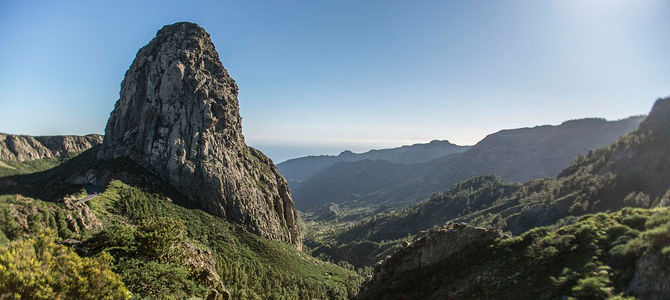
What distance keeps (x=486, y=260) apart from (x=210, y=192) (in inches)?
5379

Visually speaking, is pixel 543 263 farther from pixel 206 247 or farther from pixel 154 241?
pixel 206 247

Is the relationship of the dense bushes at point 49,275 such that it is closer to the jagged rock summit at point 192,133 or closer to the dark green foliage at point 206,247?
the dark green foliage at point 206,247

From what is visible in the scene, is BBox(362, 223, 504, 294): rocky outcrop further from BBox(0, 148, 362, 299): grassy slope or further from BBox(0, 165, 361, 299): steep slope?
BBox(0, 148, 362, 299): grassy slope

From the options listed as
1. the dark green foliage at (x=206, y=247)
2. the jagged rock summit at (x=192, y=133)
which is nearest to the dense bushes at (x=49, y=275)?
the dark green foliage at (x=206, y=247)

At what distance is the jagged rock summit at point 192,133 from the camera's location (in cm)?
14438

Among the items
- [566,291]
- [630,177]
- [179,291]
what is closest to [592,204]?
[630,177]

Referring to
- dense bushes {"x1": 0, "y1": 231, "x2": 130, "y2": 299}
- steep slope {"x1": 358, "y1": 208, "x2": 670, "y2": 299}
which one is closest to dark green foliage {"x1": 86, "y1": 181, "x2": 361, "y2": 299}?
dense bushes {"x1": 0, "y1": 231, "x2": 130, "y2": 299}

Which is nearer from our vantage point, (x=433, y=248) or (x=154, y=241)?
(x=154, y=241)

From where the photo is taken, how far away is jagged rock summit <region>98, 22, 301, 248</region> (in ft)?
474

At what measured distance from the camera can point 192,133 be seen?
150m

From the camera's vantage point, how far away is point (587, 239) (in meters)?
27.9

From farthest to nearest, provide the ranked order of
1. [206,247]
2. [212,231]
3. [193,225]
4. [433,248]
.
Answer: [212,231] < [193,225] < [206,247] < [433,248]

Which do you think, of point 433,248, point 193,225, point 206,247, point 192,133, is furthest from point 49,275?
point 192,133

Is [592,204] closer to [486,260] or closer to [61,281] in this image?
[486,260]
